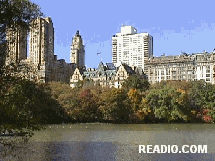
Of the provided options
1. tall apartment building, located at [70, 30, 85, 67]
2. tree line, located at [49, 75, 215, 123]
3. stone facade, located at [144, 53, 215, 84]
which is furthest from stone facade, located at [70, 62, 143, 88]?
tall apartment building, located at [70, 30, 85, 67]

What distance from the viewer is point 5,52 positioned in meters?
20.2

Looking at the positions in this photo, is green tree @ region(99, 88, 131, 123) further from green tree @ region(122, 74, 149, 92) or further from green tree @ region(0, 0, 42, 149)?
green tree @ region(0, 0, 42, 149)

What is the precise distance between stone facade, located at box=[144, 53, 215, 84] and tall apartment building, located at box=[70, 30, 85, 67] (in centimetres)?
5948

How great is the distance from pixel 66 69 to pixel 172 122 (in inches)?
3637

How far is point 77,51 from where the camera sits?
189 meters

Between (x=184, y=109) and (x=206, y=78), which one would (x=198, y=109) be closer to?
(x=184, y=109)

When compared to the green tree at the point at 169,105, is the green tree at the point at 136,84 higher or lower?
higher

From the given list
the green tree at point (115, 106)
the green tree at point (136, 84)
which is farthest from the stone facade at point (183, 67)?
the green tree at point (115, 106)

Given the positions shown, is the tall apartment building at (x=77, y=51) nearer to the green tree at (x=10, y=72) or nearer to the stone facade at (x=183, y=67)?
the stone facade at (x=183, y=67)

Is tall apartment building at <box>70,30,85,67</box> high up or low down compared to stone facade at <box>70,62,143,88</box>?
up

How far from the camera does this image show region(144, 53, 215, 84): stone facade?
125938 millimetres

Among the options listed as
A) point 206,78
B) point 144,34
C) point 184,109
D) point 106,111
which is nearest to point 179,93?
point 184,109

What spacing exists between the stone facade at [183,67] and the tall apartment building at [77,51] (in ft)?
195

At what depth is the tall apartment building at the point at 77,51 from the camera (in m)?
188
